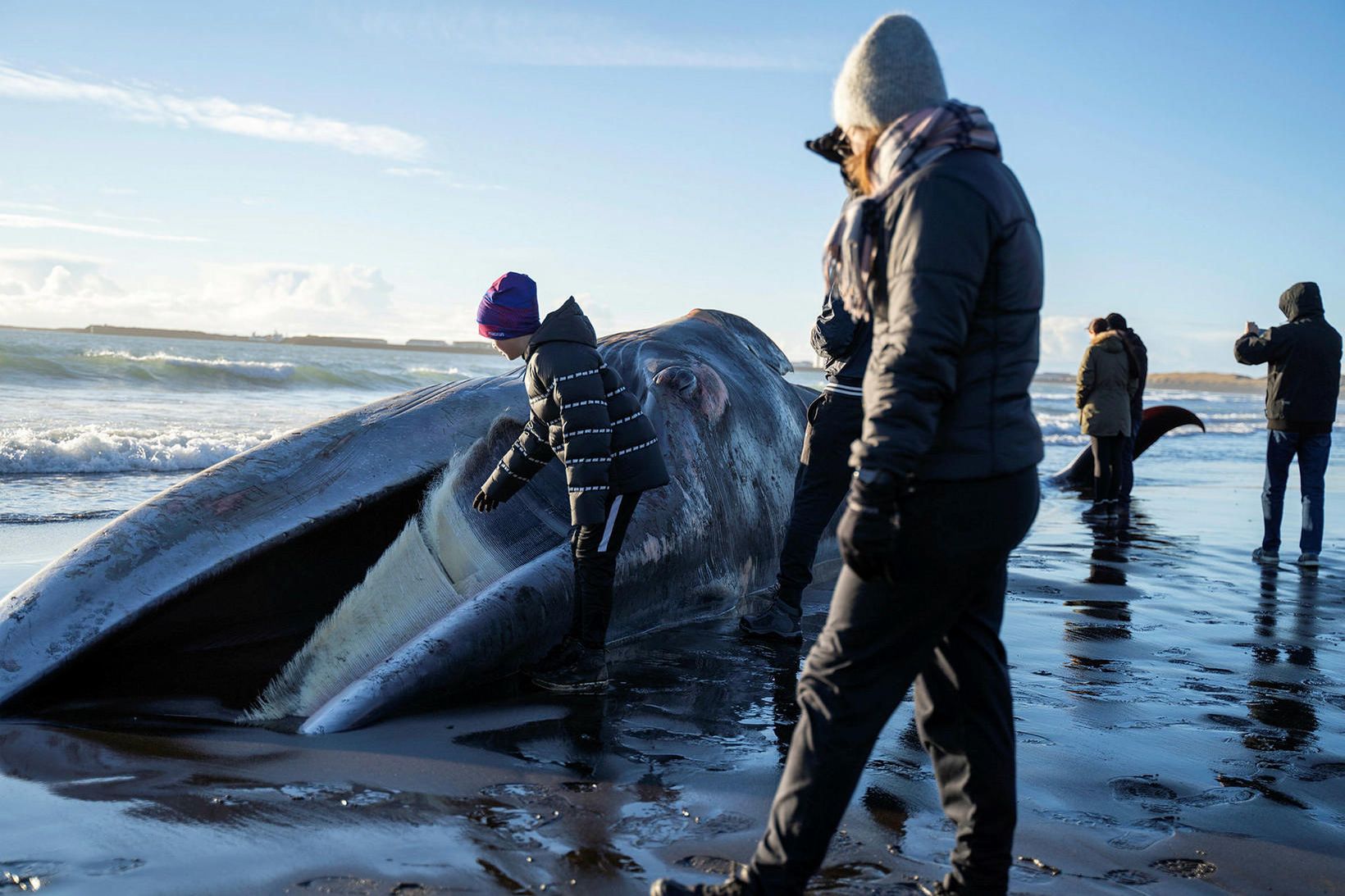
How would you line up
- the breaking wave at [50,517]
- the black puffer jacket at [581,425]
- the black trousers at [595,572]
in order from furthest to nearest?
the breaking wave at [50,517]
the black trousers at [595,572]
the black puffer jacket at [581,425]

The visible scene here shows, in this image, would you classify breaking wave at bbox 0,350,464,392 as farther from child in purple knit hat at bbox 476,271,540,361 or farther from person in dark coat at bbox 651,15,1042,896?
person in dark coat at bbox 651,15,1042,896

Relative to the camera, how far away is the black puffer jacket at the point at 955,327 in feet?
7.66

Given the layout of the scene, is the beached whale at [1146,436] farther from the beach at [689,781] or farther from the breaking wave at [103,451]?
the breaking wave at [103,451]

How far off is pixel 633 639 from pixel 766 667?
69 centimetres

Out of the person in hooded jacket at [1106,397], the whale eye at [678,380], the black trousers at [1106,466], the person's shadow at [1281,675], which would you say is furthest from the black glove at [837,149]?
the black trousers at [1106,466]

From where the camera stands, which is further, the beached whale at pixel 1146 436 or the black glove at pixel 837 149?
the beached whale at pixel 1146 436

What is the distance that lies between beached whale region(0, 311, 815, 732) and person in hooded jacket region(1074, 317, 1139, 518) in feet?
20.5

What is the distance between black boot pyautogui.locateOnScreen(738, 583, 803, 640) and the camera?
534 centimetres

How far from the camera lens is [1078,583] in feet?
24.1

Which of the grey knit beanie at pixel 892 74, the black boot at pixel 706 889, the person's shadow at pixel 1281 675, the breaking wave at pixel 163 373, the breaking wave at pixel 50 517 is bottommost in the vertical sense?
the breaking wave at pixel 50 517

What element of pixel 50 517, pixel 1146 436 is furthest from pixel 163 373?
pixel 1146 436

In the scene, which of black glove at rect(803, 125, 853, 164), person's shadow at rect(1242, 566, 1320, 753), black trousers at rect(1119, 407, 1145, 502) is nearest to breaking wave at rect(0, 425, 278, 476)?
black trousers at rect(1119, 407, 1145, 502)

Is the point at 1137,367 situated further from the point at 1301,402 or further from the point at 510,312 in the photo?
the point at 510,312

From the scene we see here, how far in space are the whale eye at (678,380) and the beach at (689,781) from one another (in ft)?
3.91
